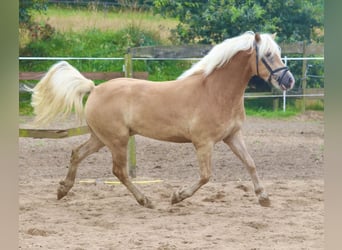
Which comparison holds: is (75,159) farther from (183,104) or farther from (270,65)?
(270,65)

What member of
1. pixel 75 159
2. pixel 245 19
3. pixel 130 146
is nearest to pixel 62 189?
pixel 75 159

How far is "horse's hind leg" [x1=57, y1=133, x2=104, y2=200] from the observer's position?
13.7 ft

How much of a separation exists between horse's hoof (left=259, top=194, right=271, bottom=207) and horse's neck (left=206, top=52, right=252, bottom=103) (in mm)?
579

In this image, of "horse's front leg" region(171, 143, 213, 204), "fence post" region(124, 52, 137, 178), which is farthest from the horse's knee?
"fence post" region(124, 52, 137, 178)

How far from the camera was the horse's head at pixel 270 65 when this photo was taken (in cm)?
391

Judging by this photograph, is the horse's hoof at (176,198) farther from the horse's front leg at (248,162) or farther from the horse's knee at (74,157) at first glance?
the horse's knee at (74,157)

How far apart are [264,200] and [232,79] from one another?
28.6 inches

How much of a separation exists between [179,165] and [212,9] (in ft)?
13.3

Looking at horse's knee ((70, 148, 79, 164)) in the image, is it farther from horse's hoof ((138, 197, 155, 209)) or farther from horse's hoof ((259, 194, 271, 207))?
horse's hoof ((259, 194, 271, 207))

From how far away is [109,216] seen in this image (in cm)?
380

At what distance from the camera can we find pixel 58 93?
4105mm
